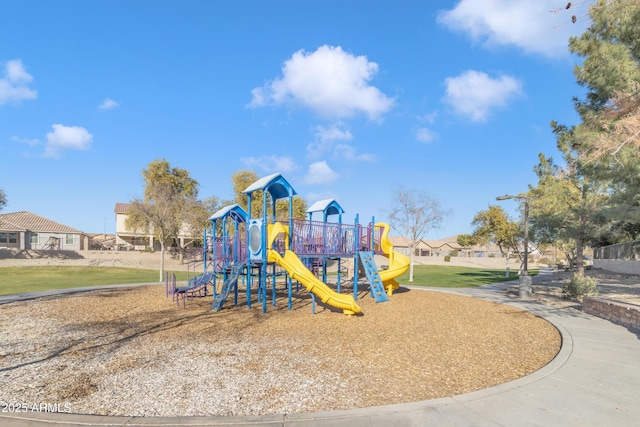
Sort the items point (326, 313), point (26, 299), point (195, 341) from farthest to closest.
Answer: point (26, 299), point (326, 313), point (195, 341)

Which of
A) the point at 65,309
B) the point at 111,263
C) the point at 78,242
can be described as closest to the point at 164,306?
the point at 65,309

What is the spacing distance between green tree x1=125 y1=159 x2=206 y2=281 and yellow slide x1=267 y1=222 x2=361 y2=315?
22878 millimetres

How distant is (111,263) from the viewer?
1583 inches

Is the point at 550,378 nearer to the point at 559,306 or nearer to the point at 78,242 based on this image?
the point at 559,306

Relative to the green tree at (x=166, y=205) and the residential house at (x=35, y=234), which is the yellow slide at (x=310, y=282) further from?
the residential house at (x=35, y=234)

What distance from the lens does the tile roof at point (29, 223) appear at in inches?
1855

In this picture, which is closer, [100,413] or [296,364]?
[100,413]

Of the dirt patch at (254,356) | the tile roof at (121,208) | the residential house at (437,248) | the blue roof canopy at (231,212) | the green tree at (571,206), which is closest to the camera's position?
the dirt patch at (254,356)

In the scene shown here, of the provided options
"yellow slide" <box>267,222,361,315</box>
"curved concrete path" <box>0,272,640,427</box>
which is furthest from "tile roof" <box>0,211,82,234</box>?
"curved concrete path" <box>0,272,640,427</box>

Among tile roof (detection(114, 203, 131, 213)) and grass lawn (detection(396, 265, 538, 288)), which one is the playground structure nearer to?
grass lawn (detection(396, 265, 538, 288))

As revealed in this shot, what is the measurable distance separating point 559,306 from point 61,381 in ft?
50.8

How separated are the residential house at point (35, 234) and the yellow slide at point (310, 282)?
47056 mm

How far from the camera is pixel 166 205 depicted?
1323 inches

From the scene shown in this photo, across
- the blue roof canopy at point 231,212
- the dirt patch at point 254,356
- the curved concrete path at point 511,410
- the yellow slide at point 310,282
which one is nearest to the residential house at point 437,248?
the blue roof canopy at point 231,212
